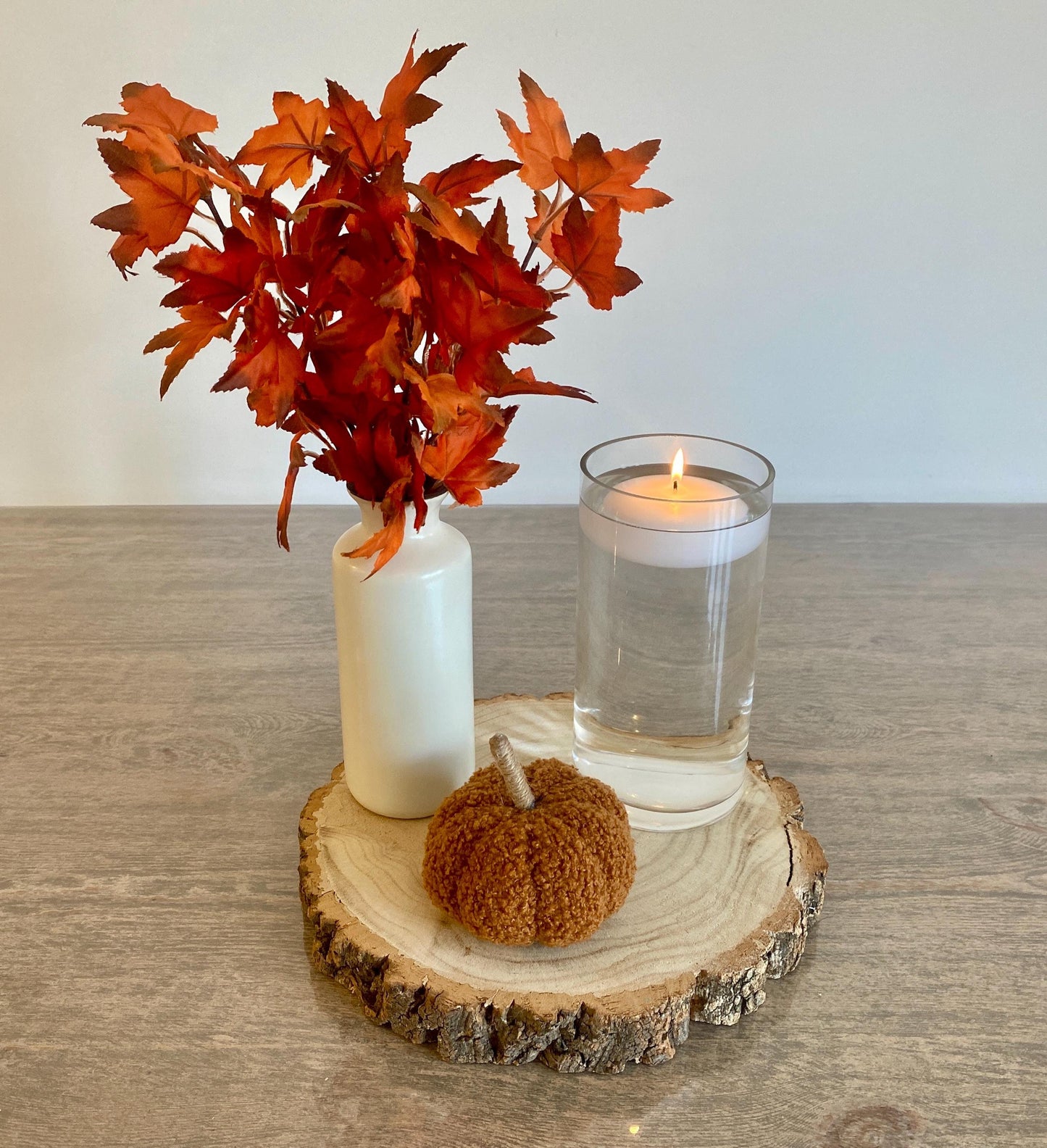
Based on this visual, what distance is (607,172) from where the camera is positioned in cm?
56

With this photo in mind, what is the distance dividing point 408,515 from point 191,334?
18 cm

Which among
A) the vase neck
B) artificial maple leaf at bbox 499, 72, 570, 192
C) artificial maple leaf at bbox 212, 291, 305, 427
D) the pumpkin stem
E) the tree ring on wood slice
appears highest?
artificial maple leaf at bbox 499, 72, 570, 192

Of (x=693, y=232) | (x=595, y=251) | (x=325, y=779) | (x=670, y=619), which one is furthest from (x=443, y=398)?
(x=693, y=232)

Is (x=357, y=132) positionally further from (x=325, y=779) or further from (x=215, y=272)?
(x=325, y=779)

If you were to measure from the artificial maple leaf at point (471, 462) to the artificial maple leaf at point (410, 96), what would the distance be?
0.15m

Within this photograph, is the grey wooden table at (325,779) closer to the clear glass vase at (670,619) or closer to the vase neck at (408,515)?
the clear glass vase at (670,619)

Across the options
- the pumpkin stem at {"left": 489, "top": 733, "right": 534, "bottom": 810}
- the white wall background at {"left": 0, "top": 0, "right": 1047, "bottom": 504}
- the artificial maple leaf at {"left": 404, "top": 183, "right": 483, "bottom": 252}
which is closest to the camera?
the artificial maple leaf at {"left": 404, "top": 183, "right": 483, "bottom": 252}

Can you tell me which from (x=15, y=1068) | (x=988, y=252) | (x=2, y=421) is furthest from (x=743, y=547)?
(x=2, y=421)

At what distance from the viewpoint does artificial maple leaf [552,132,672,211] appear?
1.80ft

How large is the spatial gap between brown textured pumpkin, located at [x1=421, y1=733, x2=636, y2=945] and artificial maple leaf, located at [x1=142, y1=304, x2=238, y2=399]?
0.83ft

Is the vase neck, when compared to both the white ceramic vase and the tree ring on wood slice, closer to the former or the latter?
the white ceramic vase

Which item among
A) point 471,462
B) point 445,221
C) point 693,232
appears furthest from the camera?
point 693,232

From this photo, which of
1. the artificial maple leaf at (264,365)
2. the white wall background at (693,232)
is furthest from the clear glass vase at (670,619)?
the white wall background at (693,232)

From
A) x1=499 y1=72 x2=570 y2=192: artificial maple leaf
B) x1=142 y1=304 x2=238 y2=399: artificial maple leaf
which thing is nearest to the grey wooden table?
x1=142 y1=304 x2=238 y2=399: artificial maple leaf
